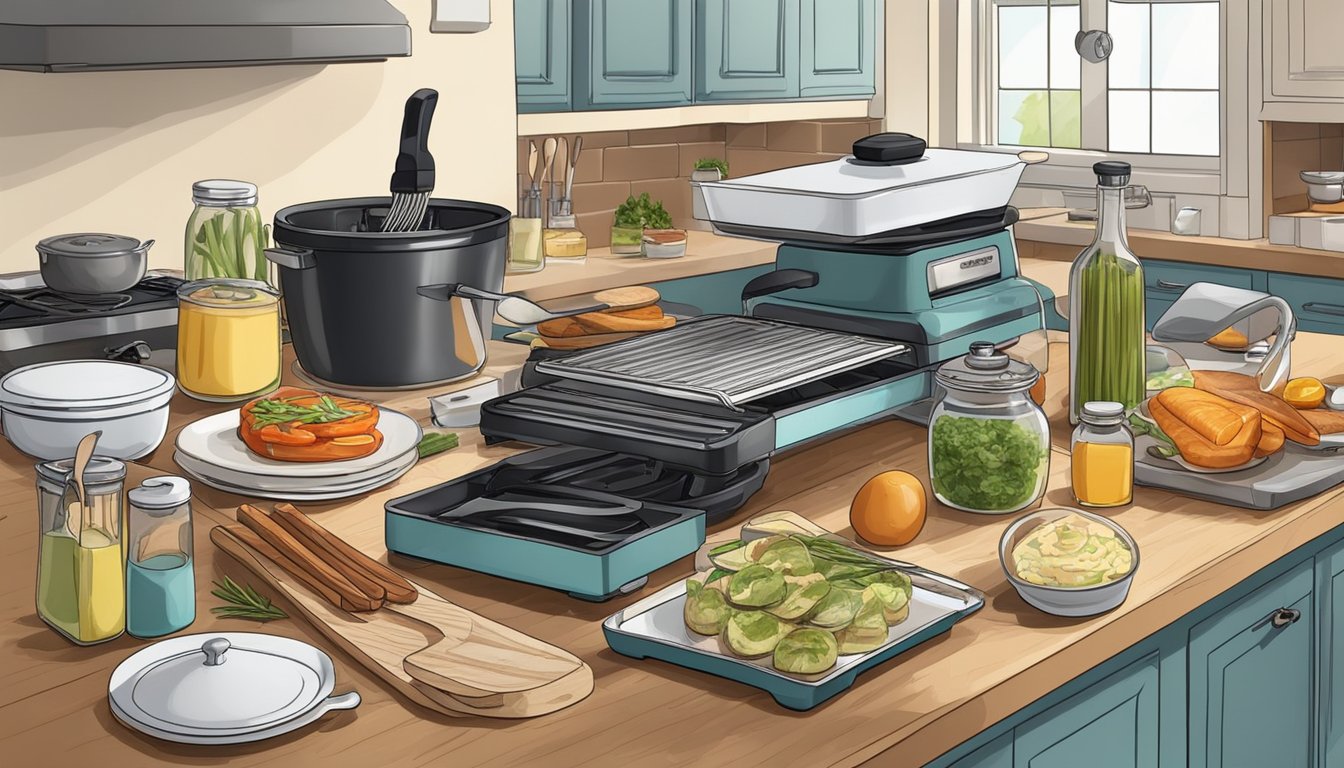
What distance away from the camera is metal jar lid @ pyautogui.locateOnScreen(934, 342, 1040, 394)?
1400 mm

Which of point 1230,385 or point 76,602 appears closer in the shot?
point 76,602

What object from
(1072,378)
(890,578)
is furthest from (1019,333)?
(890,578)

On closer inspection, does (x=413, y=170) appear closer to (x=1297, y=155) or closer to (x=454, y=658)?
(x=454, y=658)

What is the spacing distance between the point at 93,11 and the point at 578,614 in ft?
5.55

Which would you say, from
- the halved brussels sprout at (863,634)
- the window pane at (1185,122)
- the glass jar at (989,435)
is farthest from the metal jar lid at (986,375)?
the window pane at (1185,122)

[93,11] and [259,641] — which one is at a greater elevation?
[93,11]

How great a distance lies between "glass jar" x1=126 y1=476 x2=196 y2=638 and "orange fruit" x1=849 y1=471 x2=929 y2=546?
0.64 m

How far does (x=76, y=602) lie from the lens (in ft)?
3.72

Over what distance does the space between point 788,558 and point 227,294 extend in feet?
3.34

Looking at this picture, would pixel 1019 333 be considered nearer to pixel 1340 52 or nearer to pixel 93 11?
pixel 93 11

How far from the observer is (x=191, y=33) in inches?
97.7

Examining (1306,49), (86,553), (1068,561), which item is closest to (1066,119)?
(1306,49)

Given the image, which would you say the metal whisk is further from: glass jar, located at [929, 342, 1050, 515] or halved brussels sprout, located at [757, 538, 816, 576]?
halved brussels sprout, located at [757, 538, 816, 576]

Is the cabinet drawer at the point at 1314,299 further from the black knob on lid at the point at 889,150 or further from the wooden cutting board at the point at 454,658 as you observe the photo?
the wooden cutting board at the point at 454,658
